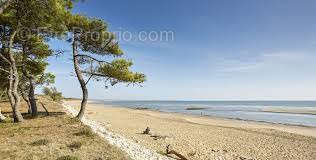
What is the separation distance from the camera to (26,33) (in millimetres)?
17516

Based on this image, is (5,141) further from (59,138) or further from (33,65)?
(33,65)

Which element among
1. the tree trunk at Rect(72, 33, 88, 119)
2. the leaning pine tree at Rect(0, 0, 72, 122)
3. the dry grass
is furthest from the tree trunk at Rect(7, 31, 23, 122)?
the tree trunk at Rect(72, 33, 88, 119)

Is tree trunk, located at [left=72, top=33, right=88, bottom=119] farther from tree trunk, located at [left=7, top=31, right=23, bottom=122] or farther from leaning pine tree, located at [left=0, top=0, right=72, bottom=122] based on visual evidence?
tree trunk, located at [left=7, top=31, right=23, bottom=122]

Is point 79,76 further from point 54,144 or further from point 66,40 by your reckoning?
point 54,144

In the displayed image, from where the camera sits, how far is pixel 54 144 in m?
10.6

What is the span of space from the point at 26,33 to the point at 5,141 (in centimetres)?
845

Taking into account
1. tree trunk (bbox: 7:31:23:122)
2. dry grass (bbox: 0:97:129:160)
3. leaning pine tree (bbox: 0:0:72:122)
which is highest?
leaning pine tree (bbox: 0:0:72:122)

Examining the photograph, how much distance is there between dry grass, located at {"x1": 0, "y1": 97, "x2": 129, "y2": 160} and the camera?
30.9ft

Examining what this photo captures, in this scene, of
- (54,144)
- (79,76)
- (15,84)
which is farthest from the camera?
(79,76)

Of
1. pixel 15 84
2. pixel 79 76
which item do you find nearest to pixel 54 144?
pixel 15 84

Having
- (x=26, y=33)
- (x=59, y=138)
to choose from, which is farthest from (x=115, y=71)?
(x=59, y=138)

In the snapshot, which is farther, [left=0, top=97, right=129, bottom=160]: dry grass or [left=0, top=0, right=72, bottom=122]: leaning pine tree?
[left=0, top=0, right=72, bottom=122]: leaning pine tree

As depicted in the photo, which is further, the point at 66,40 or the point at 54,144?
the point at 66,40

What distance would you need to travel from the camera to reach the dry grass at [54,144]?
942 cm
